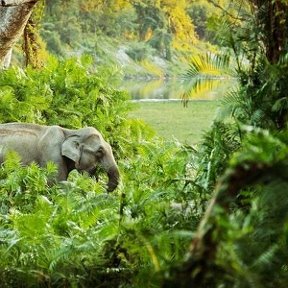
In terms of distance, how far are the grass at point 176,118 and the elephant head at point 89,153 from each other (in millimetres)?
5641

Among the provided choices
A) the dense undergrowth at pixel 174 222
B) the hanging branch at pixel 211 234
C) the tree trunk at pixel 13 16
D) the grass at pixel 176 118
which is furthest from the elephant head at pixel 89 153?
the grass at pixel 176 118

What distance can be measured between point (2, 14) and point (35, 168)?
331 centimetres

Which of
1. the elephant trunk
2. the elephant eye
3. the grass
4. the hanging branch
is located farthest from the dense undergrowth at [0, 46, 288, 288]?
the grass

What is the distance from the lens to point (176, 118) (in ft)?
49.7

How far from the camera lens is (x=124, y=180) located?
625cm

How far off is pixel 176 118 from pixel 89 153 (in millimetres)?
8479

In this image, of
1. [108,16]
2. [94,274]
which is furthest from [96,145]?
[108,16]

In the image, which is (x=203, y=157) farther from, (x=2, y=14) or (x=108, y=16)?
(x=108, y=16)

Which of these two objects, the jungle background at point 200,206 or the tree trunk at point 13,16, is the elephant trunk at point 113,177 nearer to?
the jungle background at point 200,206

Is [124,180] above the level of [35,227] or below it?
below

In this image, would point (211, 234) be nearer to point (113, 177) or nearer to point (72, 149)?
point (113, 177)

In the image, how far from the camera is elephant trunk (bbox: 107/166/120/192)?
6570 millimetres

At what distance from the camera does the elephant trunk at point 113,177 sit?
21.6ft

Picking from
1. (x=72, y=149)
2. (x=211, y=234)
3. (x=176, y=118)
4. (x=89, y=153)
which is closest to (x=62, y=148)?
(x=72, y=149)
